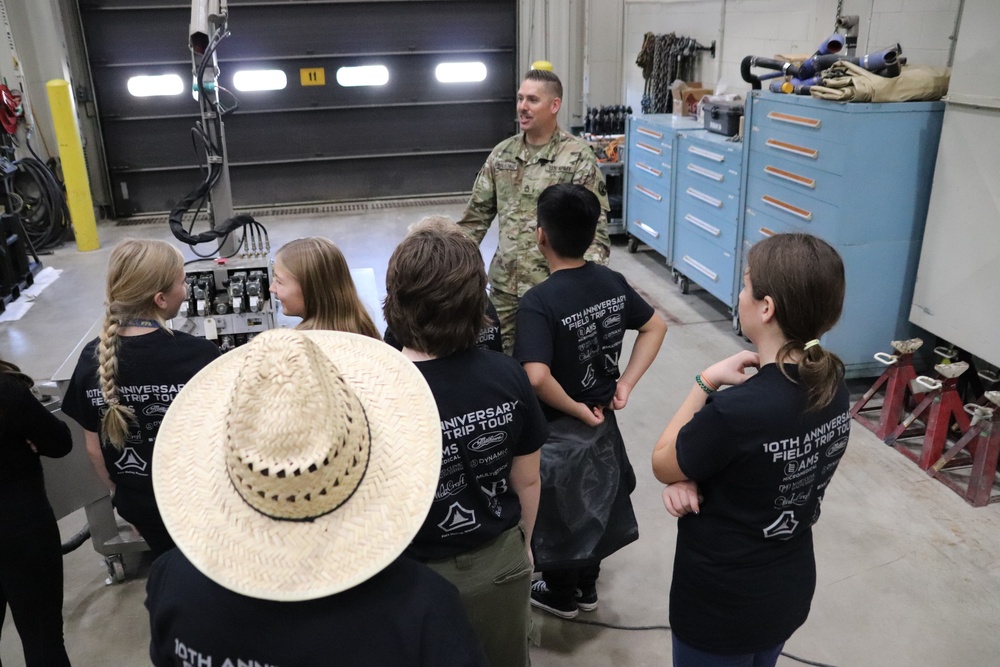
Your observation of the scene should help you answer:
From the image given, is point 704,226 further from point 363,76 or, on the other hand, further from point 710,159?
point 363,76

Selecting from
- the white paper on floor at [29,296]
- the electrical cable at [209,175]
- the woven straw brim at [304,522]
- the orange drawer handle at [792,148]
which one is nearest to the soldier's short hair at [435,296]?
the woven straw brim at [304,522]

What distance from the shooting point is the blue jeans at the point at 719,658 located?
5.16 ft

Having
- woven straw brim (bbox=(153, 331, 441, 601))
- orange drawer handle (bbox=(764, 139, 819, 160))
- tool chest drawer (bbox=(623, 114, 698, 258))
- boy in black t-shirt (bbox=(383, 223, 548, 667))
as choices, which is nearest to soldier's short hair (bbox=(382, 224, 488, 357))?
boy in black t-shirt (bbox=(383, 223, 548, 667))

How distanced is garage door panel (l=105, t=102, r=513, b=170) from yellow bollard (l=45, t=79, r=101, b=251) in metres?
1.09

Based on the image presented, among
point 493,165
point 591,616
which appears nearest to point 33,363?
point 493,165

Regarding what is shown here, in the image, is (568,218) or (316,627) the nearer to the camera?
(316,627)

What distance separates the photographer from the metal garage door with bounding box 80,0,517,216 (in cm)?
804

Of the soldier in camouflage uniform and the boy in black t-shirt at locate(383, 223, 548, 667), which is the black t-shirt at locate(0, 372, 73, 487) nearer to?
the boy in black t-shirt at locate(383, 223, 548, 667)

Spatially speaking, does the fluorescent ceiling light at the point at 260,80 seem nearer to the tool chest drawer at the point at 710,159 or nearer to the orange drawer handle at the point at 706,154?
the tool chest drawer at the point at 710,159

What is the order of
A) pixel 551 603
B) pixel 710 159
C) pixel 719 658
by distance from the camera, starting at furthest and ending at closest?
pixel 710 159
pixel 551 603
pixel 719 658

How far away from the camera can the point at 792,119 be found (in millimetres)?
4043

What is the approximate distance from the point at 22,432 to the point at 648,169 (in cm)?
511

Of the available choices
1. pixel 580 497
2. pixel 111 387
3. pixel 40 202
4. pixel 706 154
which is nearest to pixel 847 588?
pixel 580 497

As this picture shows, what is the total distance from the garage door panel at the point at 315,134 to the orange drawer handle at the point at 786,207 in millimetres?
4998
